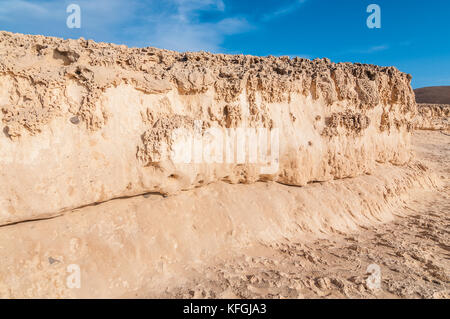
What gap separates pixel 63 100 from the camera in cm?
289

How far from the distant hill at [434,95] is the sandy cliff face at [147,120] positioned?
3283cm

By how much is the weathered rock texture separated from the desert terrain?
1422 cm

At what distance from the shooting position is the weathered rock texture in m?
16.5

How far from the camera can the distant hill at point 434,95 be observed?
3009 cm

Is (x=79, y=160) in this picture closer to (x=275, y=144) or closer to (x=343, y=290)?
(x=275, y=144)

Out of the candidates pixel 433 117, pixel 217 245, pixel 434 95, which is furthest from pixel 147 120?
pixel 434 95

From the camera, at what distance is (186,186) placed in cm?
Result: 363

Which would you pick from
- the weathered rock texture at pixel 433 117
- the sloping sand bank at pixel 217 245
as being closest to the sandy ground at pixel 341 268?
the sloping sand bank at pixel 217 245

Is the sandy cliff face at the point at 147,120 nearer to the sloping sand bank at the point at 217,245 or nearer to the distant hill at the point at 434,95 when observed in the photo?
the sloping sand bank at the point at 217,245

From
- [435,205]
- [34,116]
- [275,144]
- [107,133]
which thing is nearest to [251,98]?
[275,144]

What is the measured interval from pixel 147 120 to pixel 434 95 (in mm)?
39266

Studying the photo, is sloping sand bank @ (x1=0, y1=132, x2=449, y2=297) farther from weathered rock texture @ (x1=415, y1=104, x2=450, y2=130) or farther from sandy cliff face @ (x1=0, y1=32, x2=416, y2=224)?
weathered rock texture @ (x1=415, y1=104, x2=450, y2=130)

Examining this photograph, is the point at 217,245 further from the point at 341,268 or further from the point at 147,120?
the point at 147,120
